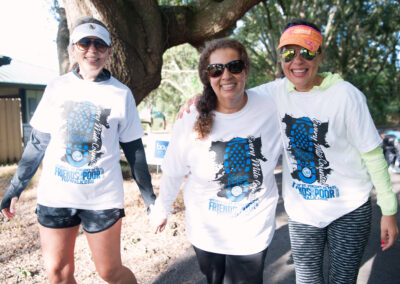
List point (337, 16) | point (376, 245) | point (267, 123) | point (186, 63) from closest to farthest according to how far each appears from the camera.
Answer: point (267, 123)
point (376, 245)
point (337, 16)
point (186, 63)

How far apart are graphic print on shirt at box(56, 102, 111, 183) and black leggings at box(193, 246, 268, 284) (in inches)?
36.3

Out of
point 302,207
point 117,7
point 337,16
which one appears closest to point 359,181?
point 302,207

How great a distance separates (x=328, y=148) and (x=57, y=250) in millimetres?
1895

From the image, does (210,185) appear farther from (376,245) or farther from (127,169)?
(127,169)

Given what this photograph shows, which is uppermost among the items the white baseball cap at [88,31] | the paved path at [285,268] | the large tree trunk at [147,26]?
the large tree trunk at [147,26]

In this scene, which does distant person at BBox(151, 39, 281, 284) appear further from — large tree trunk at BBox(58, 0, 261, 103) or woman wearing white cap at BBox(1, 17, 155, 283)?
large tree trunk at BBox(58, 0, 261, 103)

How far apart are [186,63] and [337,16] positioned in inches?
512

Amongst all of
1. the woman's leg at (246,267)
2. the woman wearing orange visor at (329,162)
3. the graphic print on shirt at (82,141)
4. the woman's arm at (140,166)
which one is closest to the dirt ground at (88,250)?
the woman's arm at (140,166)

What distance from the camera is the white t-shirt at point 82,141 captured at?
81.7 inches

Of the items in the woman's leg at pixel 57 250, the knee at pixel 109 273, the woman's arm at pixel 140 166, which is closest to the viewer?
the woman's leg at pixel 57 250

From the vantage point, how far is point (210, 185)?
76.0 inches

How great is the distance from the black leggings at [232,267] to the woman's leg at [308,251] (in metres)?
0.25

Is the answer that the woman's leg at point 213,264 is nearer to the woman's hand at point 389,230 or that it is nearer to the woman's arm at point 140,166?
the woman's arm at point 140,166

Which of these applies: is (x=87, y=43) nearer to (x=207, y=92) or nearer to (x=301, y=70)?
(x=207, y=92)
